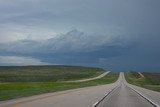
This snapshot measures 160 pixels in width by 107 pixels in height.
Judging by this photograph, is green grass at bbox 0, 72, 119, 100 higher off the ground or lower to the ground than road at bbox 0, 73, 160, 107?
higher

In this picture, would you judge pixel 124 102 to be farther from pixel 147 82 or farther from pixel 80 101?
pixel 147 82

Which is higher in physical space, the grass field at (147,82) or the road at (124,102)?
the grass field at (147,82)

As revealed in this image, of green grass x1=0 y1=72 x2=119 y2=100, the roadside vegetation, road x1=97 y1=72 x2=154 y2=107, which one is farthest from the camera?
the roadside vegetation

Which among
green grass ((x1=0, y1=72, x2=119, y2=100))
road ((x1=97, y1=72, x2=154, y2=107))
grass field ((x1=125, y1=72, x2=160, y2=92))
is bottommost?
road ((x1=97, y1=72, x2=154, y2=107))

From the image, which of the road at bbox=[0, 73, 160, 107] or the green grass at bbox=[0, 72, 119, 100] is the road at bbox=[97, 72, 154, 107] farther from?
the green grass at bbox=[0, 72, 119, 100]

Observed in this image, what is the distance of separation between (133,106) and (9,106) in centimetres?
735

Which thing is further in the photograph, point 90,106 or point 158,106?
point 158,106

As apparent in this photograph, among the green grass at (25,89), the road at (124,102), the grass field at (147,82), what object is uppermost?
the grass field at (147,82)

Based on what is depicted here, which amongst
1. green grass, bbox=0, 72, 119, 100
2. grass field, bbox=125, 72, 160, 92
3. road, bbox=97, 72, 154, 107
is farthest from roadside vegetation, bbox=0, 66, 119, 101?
road, bbox=97, 72, 154, 107

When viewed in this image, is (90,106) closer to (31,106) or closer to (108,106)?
(108,106)

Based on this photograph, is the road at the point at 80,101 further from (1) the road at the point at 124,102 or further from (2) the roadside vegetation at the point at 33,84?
(2) the roadside vegetation at the point at 33,84

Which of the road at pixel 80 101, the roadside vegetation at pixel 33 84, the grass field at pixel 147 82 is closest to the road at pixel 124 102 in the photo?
the road at pixel 80 101

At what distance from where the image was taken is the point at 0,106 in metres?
22.5

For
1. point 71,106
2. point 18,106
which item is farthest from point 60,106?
point 18,106
